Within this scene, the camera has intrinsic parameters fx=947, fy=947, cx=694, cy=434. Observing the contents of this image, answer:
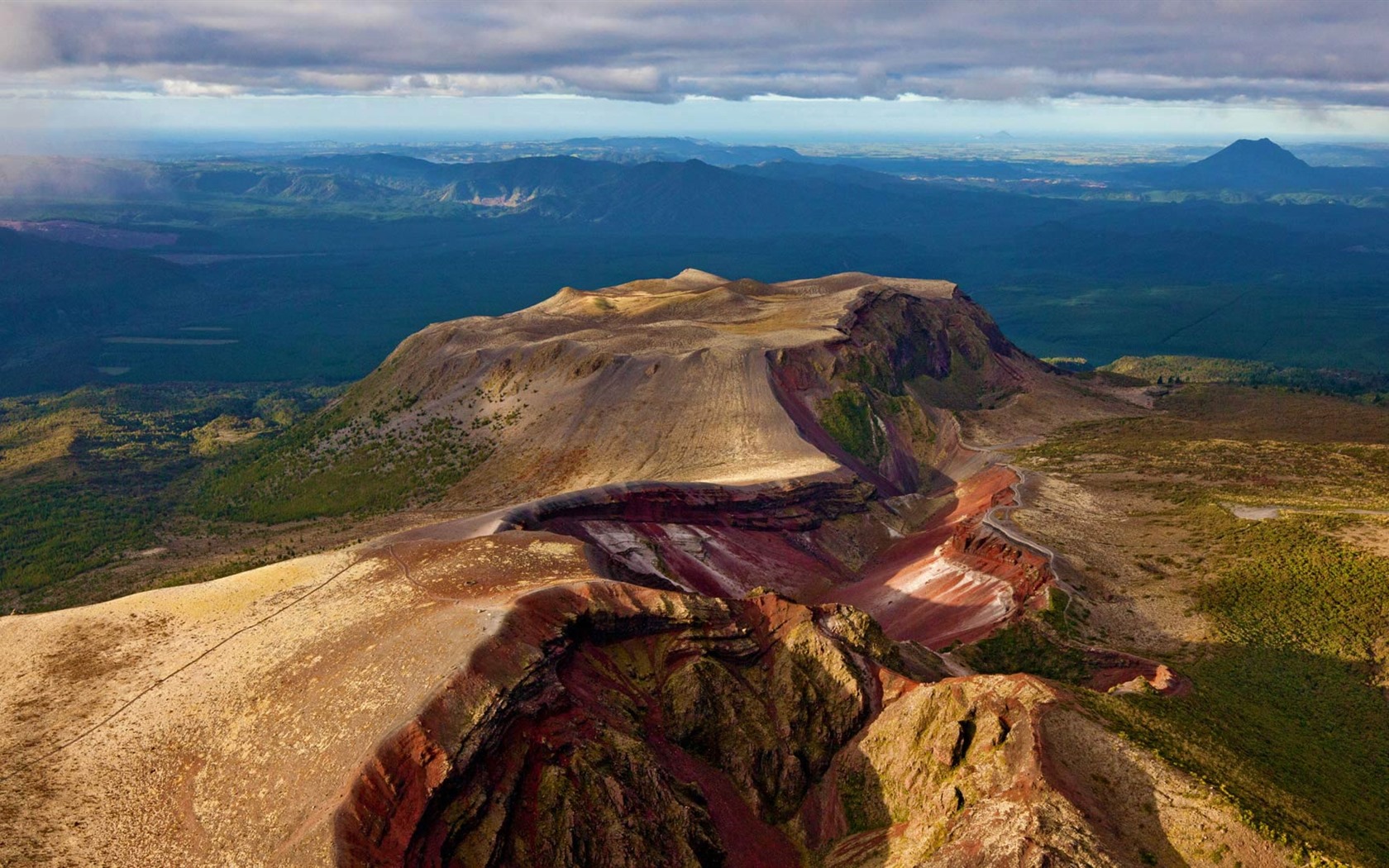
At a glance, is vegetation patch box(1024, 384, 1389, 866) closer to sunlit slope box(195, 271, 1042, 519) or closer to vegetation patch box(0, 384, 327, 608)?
sunlit slope box(195, 271, 1042, 519)

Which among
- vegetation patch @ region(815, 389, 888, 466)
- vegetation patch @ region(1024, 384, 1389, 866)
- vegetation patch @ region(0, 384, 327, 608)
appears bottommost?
vegetation patch @ region(0, 384, 327, 608)

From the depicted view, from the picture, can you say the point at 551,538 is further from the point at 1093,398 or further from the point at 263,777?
the point at 1093,398

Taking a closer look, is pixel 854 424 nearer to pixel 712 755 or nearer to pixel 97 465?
pixel 712 755

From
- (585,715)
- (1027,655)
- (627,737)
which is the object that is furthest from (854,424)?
(585,715)

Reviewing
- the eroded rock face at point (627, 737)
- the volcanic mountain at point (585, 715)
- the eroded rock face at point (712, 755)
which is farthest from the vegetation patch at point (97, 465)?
the eroded rock face at point (712, 755)

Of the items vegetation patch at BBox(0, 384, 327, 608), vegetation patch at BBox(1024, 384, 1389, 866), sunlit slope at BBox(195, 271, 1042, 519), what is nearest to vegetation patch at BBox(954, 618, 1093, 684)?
vegetation patch at BBox(1024, 384, 1389, 866)

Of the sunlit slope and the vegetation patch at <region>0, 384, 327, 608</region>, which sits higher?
the sunlit slope

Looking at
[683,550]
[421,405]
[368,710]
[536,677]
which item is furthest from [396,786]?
[421,405]

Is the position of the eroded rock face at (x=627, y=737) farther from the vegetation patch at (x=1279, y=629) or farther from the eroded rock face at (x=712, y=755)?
the vegetation patch at (x=1279, y=629)

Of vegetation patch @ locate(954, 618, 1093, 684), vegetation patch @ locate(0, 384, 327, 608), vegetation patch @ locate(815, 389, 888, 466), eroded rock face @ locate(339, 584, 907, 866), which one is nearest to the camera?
eroded rock face @ locate(339, 584, 907, 866)

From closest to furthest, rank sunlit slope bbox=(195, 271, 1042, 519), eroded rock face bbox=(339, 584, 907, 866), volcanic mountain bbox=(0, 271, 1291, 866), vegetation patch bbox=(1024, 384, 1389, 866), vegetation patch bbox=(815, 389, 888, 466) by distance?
volcanic mountain bbox=(0, 271, 1291, 866)
eroded rock face bbox=(339, 584, 907, 866)
vegetation patch bbox=(1024, 384, 1389, 866)
sunlit slope bbox=(195, 271, 1042, 519)
vegetation patch bbox=(815, 389, 888, 466)

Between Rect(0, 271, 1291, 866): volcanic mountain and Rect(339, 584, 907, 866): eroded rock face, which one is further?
Rect(339, 584, 907, 866): eroded rock face
